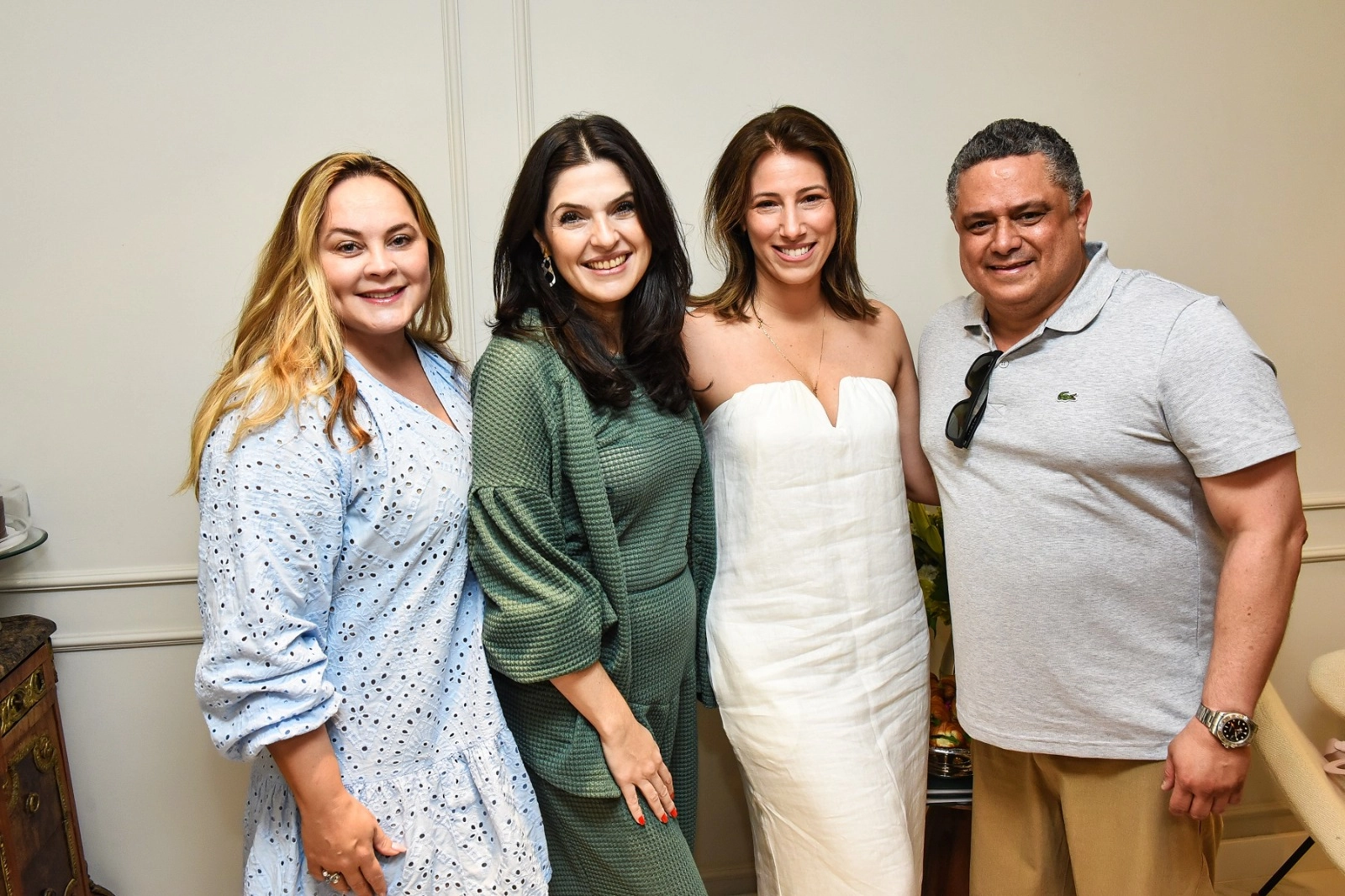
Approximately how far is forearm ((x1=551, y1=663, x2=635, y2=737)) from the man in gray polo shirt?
0.69 m

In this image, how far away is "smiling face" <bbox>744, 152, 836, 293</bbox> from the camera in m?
1.79

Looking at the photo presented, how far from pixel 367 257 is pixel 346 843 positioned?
0.86m

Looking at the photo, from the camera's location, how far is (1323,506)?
8.90 ft

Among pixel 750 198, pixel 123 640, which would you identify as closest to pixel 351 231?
pixel 750 198

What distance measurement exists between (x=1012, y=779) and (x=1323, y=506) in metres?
1.58

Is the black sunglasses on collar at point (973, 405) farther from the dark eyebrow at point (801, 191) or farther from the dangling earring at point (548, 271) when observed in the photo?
the dangling earring at point (548, 271)


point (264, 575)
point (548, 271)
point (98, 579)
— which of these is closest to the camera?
point (264, 575)

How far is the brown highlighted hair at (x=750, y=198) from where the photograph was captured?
1800mm

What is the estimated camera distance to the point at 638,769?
1548 mm

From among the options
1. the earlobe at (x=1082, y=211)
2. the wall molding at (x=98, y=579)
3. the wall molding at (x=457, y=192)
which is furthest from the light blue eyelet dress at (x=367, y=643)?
the earlobe at (x=1082, y=211)

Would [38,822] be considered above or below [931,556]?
below

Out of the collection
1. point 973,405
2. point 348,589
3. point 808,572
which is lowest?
point 808,572

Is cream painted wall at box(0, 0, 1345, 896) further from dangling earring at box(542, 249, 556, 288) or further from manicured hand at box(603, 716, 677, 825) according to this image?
manicured hand at box(603, 716, 677, 825)

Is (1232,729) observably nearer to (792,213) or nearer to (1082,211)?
(1082,211)
